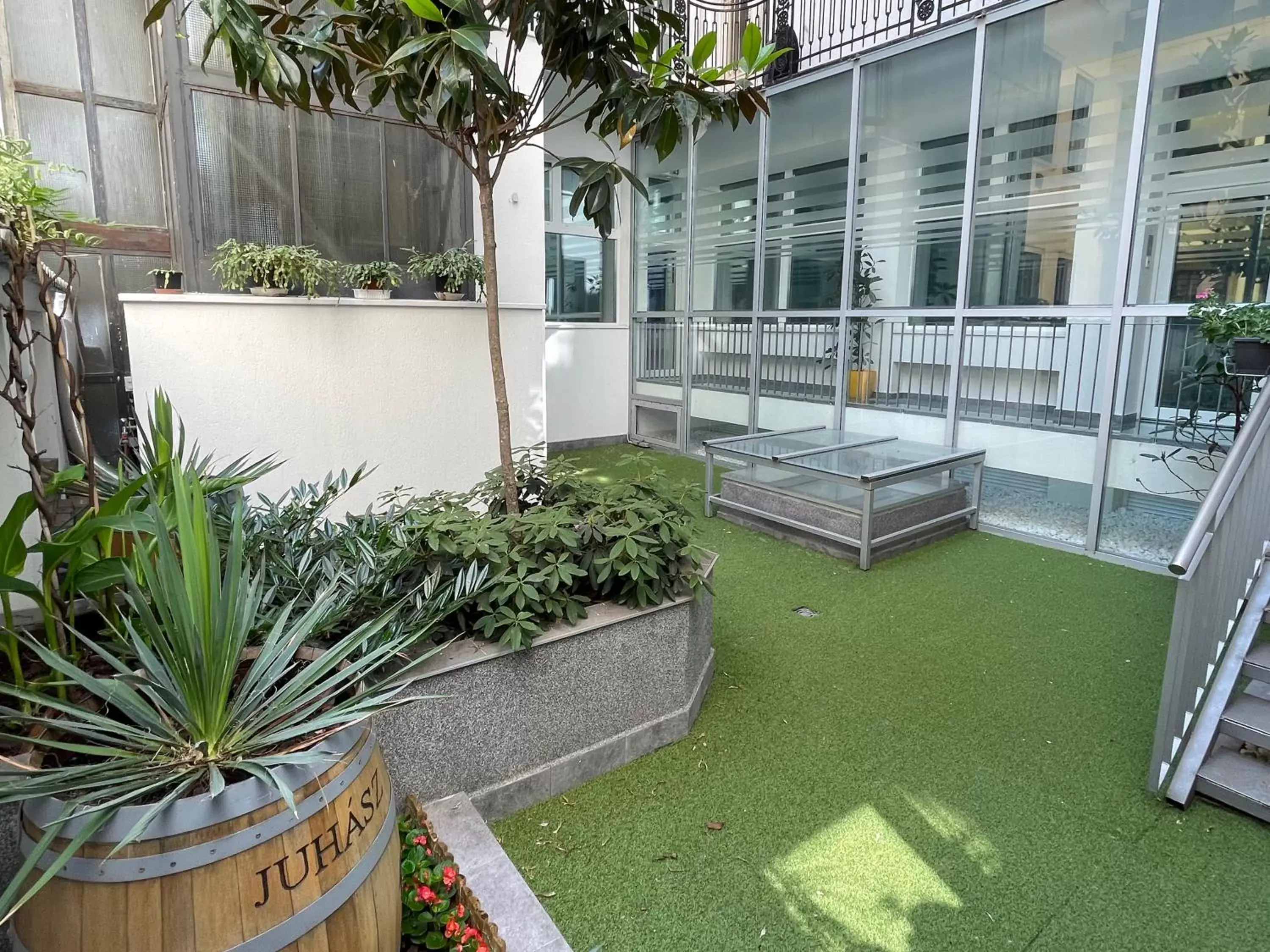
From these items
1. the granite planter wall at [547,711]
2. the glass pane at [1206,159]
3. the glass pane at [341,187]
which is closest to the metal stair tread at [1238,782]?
the granite planter wall at [547,711]

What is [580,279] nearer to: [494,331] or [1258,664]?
[494,331]

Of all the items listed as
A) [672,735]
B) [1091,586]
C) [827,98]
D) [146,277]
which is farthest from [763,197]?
[672,735]

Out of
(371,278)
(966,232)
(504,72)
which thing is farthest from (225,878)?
(966,232)

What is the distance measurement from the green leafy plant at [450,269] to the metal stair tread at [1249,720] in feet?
12.7

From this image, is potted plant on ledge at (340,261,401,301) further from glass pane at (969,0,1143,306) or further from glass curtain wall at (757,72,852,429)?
glass pane at (969,0,1143,306)

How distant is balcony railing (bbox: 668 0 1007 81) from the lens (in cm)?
528

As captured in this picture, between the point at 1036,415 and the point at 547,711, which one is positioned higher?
the point at 1036,415

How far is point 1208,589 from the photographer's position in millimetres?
2217

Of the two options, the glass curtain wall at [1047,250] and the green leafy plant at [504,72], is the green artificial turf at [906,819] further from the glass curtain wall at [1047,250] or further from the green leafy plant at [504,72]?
the glass curtain wall at [1047,250]

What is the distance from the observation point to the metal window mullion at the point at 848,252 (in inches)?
227

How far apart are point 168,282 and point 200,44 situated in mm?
1282

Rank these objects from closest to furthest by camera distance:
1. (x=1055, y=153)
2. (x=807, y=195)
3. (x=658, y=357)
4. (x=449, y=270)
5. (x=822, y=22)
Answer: (x=449, y=270) < (x=1055, y=153) < (x=822, y=22) < (x=807, y=195) < (x=658, y=357)

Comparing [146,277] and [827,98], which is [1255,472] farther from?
[146,277]

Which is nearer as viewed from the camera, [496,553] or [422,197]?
[496,553]
